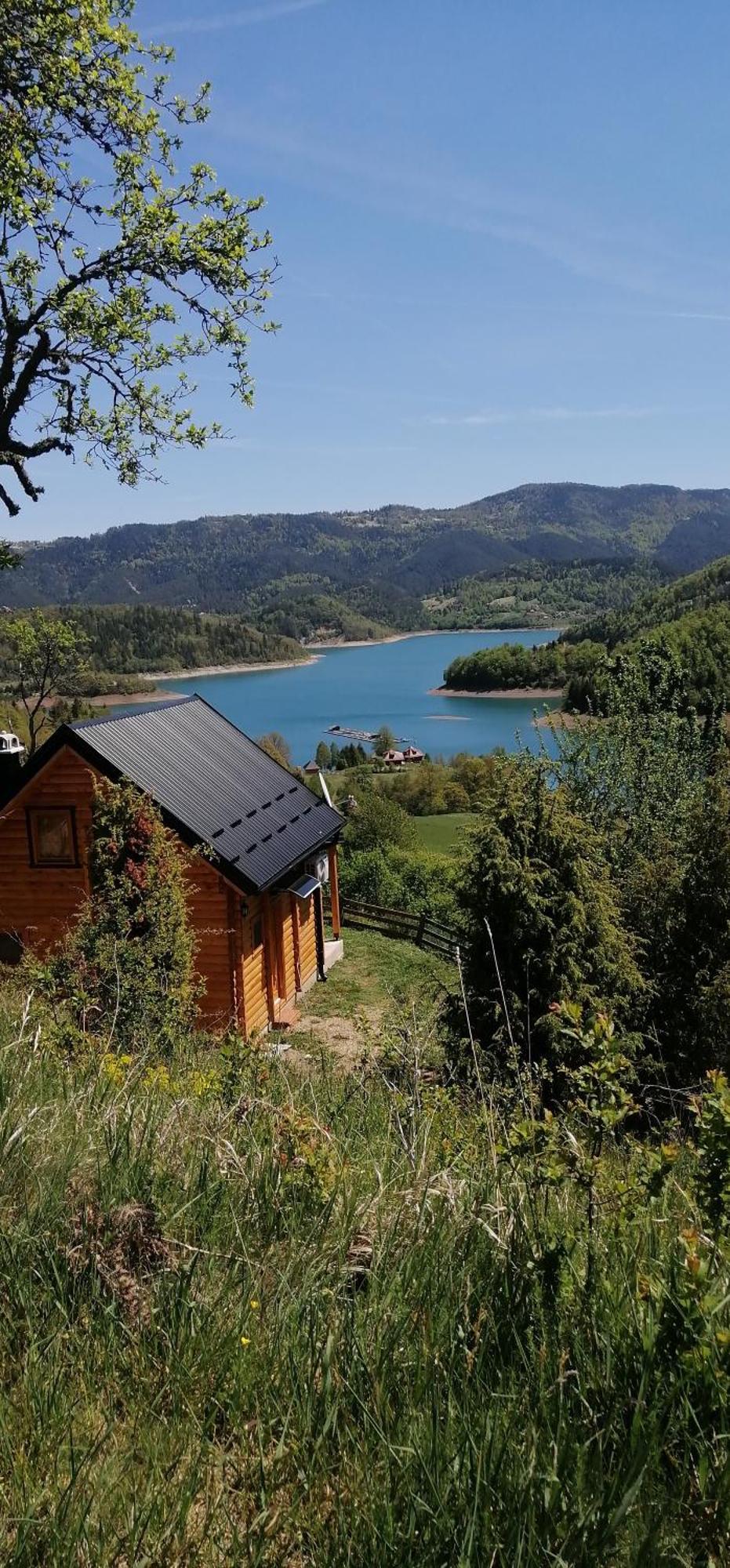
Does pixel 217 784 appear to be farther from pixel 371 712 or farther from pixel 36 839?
pixel 371 712

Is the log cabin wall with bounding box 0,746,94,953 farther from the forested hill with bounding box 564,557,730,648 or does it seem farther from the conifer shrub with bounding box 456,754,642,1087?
the forested hill with bounding box 564,557,730,648

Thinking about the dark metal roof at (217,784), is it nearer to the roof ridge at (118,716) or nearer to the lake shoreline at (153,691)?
the roof ridge at (118,716)

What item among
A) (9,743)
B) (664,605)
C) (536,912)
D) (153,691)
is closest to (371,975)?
(9,743)

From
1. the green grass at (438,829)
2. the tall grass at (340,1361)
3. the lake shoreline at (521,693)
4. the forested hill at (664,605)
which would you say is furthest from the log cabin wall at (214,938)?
the forested hill at (664,605)

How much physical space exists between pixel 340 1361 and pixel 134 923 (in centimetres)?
875

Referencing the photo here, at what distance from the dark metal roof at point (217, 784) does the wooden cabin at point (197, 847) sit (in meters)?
0.03

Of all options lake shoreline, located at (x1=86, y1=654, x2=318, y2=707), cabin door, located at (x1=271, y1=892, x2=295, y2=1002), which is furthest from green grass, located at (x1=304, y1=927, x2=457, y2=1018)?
lake shoreline, located at (x1=86, y1=654, x2=318, y2=707)

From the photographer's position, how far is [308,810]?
1891 centimetres

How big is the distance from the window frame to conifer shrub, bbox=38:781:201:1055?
11.3 ft

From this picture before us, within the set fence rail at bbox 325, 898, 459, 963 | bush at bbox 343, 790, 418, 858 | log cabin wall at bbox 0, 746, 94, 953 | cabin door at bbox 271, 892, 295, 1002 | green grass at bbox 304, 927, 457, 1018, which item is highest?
log cabin wall at bbox 0, 746, 94, 953

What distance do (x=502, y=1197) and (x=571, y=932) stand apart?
27.5ft

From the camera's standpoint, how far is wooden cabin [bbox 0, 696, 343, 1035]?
1423 cm

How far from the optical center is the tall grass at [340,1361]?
1377 mm

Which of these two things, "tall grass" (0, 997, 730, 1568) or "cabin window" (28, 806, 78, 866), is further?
"cabin window" (28, 806, 78, 866)
